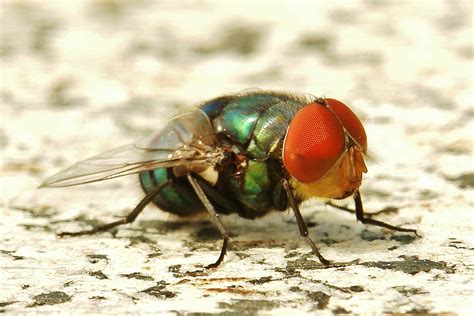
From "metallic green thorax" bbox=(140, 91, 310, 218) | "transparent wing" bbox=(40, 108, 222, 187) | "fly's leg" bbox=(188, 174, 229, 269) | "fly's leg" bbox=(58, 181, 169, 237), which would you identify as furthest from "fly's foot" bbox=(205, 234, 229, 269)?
"fly's leg" bbox=(58, 181, 169, 237)

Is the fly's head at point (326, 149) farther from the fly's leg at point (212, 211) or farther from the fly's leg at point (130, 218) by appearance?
the fly's leg at point (130, 218)

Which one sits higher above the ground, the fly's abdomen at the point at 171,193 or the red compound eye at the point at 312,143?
the red compound eye at the point at 312,143

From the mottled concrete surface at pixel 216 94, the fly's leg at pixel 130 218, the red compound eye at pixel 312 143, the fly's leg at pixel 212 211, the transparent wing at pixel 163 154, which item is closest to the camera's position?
the mottled concrete surface at pixel 216 94

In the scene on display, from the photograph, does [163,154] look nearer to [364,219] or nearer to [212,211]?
[212,211]

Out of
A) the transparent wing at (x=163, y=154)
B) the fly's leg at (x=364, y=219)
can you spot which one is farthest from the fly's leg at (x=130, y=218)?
the fly's leg at (x=364, y=219)

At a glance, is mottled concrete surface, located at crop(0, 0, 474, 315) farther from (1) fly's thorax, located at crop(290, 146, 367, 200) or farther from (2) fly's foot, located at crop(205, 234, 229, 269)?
(1) fly's thorax, located at crop(290, 146, 367, 200)

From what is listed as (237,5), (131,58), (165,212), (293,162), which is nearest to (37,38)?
(131,58)

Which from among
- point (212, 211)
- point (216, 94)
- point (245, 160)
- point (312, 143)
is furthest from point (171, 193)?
point (216, 94)

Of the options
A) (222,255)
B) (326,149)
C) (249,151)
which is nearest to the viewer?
(326,149)
